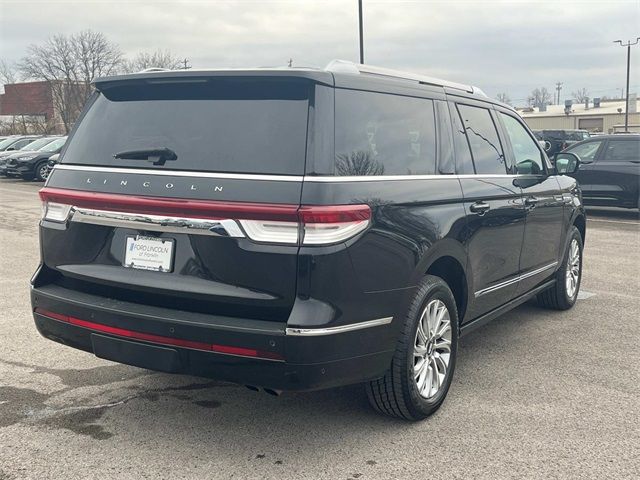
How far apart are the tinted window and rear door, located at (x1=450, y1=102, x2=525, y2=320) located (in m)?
0.41

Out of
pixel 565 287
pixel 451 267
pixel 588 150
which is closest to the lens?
pixel 451 267

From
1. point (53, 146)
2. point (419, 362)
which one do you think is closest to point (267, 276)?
point (419, 362)

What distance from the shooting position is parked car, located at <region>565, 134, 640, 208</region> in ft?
42.8

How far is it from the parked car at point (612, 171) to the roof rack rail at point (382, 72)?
9.61 meters

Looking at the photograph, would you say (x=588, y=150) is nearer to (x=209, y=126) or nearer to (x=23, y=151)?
(x=209, y=126)

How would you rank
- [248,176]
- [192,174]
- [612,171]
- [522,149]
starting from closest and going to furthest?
1. [248,176]
2. [192,174]
3. [522,149]
4. [612,171]

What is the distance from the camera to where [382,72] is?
12.2ft

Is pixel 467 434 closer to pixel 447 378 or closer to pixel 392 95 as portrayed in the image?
pixel 447 378

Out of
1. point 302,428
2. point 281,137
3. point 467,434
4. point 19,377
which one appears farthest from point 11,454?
point 467,434

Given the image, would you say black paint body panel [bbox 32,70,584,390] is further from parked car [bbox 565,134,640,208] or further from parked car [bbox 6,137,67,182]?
parked car [bbox 6,137,67,182]

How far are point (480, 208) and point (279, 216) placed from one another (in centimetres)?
176

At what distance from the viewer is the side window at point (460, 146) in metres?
4.24

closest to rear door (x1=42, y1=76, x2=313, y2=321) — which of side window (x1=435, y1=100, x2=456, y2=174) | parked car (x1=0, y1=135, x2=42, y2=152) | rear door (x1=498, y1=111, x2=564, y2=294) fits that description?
side window (x1=435, y1=100, x2=456, y2=174)

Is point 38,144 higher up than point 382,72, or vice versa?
point 38,144
